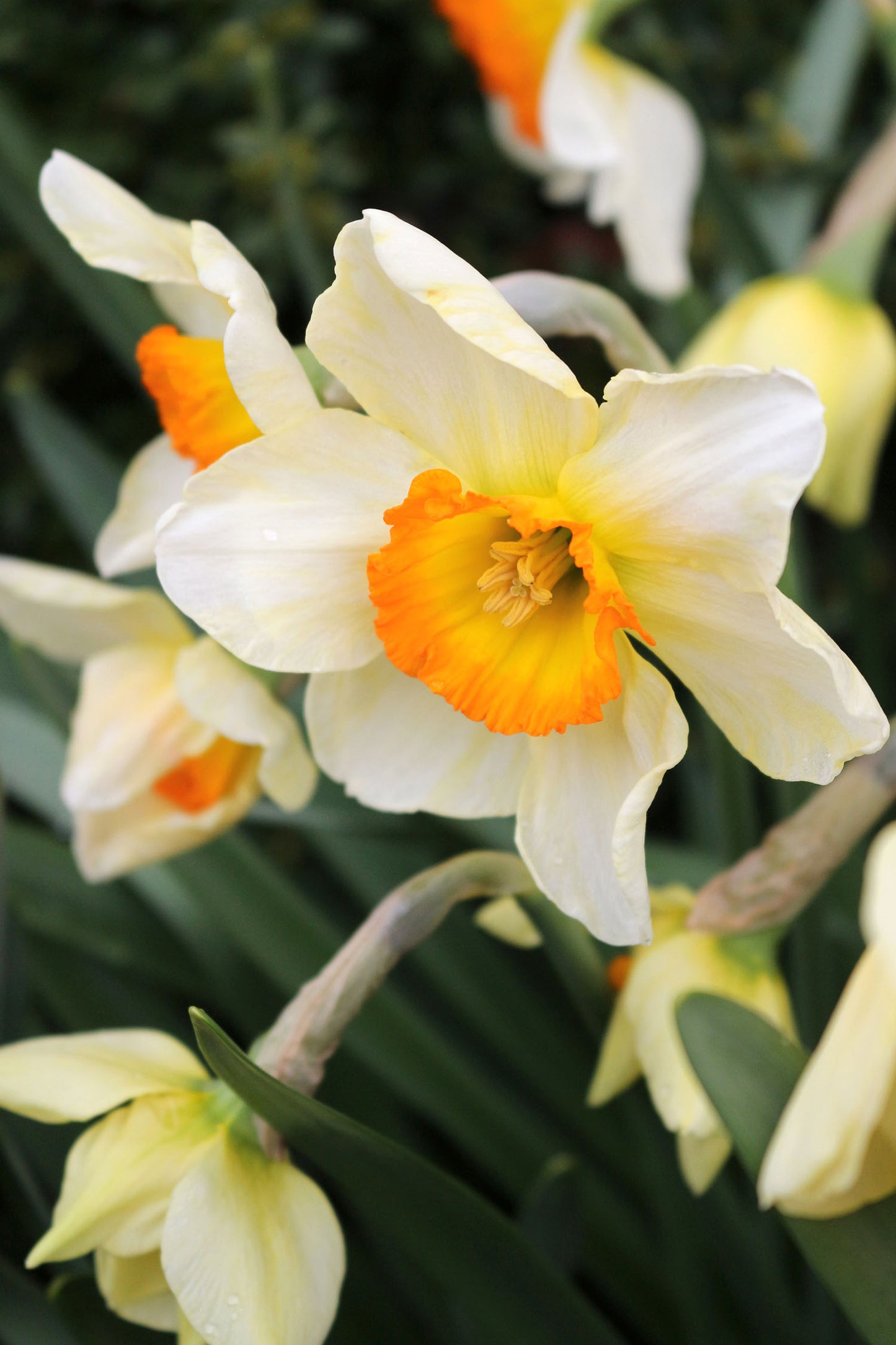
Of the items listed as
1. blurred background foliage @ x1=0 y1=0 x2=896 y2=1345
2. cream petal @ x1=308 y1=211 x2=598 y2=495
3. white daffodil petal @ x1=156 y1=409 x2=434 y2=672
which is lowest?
blurred background foliage @ x1=0 y1=0 x2=896 y2=1345

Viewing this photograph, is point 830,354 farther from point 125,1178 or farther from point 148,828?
point 125,1178

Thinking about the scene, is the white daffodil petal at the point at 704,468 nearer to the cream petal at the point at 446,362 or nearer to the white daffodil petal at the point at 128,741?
the cream petal at the point at 446,362

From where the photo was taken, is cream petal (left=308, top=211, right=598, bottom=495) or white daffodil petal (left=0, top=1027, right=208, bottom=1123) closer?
cream petal (left=308, top=211, right=598, bottom=495)

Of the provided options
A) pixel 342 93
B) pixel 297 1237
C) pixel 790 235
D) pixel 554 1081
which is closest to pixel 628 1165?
pixel 554 1081

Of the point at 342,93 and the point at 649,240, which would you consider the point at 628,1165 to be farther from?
the point at 342,93

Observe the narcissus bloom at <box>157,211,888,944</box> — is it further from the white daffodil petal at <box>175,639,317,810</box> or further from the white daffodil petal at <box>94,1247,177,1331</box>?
the white daffodil petal at <box>94,1247,177,1331</box>

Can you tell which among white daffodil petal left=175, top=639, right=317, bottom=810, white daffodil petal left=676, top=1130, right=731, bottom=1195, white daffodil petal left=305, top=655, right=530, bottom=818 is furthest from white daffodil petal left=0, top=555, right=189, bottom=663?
white daffodil petal left=676, top=1130, right=731, bottom=1195

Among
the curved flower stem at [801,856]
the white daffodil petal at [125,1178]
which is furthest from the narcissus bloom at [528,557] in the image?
the white daffodil petal at [125,1178]
